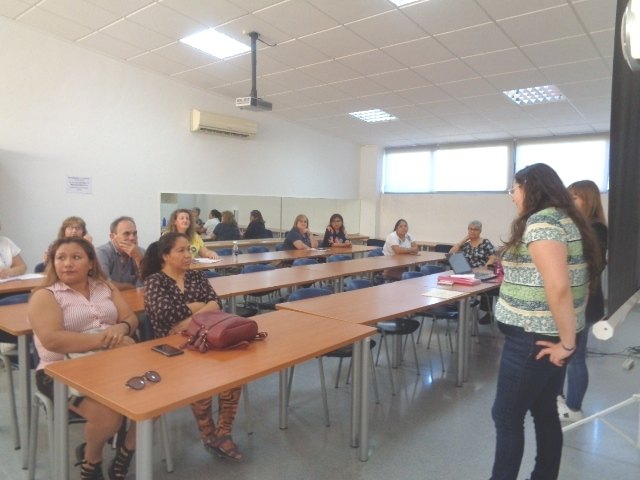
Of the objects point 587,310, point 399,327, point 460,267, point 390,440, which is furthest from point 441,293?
point 390,440

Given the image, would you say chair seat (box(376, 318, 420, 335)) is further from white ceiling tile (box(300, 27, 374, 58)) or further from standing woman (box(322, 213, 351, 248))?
standing woman (box(322, 213, 351, 248))

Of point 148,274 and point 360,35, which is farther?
point 360,35

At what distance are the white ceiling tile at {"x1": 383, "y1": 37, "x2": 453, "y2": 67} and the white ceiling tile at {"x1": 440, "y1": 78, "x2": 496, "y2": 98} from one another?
0.77m

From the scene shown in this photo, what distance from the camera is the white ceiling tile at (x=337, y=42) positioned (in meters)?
4.30


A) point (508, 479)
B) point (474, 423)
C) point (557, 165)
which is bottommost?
point (474, 423)

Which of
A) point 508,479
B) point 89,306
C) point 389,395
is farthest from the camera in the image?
point 389,395

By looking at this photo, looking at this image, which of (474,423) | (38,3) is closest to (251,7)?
(38,3)

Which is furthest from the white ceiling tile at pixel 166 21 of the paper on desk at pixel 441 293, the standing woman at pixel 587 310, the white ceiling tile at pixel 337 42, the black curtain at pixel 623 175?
the black curtain at pixel 623 175

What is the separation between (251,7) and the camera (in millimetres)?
3934

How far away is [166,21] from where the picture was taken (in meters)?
4.39

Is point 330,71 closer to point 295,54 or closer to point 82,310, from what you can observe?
point 295,54

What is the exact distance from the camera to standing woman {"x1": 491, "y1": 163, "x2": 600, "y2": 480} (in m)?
1.63

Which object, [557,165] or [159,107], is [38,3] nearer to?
[159,107]

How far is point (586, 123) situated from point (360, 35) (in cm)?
441
